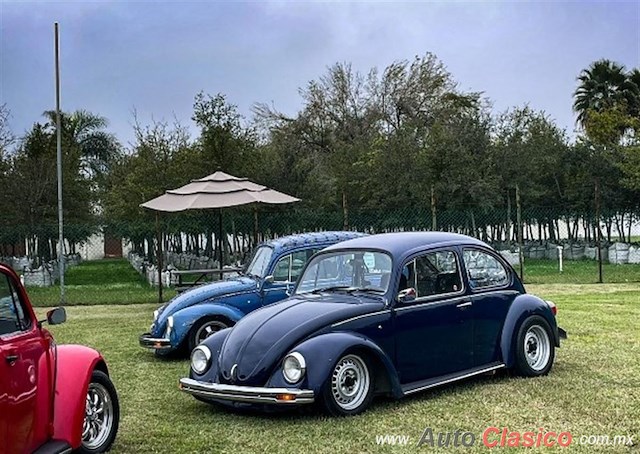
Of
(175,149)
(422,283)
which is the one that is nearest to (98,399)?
(422,283)

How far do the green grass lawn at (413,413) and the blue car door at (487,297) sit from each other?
35cm

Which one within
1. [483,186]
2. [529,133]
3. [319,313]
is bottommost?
[319,313]

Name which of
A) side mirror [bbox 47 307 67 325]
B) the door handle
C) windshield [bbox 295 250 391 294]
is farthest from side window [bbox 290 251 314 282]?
the door handle

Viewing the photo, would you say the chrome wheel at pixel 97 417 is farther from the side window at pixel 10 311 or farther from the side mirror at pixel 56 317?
the side window at pixel 10 311

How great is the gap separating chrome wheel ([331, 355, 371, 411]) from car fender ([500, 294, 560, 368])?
5.87 ft

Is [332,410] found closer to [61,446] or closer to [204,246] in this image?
[61,446]

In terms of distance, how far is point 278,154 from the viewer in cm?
2972

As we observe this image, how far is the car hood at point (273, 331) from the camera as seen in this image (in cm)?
689

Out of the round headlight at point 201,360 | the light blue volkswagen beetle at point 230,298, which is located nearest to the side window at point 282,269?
the light blue volkswagen beetle at point 230,298

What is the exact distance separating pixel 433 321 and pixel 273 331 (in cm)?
152

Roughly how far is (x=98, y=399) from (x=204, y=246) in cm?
2632

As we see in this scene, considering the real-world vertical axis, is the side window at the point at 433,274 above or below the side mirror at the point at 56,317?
above

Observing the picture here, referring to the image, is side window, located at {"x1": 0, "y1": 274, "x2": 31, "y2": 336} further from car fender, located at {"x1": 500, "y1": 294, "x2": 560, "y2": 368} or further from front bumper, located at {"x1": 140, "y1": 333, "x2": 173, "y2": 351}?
front bumper, located at {"x1": 140, "y1": 333, "x2": 173, "y2": 351}

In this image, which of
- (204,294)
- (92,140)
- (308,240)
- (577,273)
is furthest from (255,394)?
(92,140)
